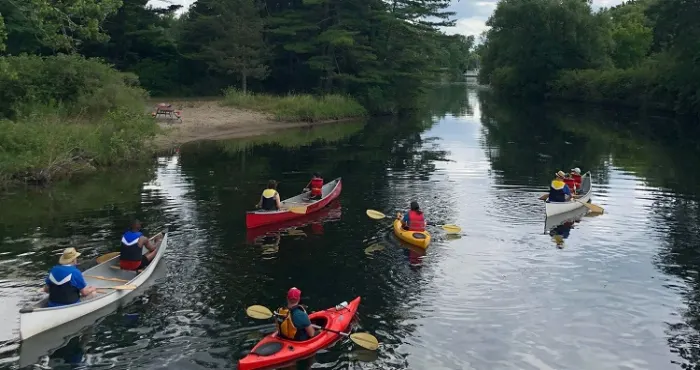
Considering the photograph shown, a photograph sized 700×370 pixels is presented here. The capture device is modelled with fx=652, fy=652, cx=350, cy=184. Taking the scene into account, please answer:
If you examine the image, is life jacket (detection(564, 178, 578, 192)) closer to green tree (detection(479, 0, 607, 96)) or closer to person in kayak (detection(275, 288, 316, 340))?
person in kayak (detection(275, 288, 316, 340))

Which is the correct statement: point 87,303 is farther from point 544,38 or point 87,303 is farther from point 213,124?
point 544,38

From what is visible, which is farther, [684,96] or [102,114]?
[684,96]

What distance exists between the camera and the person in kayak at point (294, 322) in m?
11.2

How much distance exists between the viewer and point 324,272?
15609 millimetres

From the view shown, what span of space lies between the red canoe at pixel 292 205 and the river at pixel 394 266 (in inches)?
18.4

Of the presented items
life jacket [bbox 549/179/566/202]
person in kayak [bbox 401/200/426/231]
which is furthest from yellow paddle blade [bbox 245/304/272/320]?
life jacket [bbox 549/179/566/202]

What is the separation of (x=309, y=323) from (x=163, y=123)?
32.6m

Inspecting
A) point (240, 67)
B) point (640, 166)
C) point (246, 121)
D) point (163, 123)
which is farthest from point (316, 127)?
point (640, 166)

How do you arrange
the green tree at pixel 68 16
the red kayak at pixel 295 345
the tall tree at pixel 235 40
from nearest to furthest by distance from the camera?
the red kayak at pixel 295 345, the green tree at pixel 68 16, the tall tree at pixel 235 40

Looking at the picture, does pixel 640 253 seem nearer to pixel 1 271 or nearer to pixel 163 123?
pixel 1 271

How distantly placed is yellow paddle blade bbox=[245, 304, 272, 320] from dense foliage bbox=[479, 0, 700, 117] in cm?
5139

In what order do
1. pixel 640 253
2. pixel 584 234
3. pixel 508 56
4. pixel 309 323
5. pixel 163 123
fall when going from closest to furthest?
pixel 309 323, pixel 640 253, pixel 584 234, pixel 163 123, pixel 508 56

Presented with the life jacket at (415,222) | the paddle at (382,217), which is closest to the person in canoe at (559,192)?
the paddle at (382,217)

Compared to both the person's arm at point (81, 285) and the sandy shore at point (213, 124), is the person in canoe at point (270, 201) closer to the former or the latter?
the person's arm at point (81, 285)
